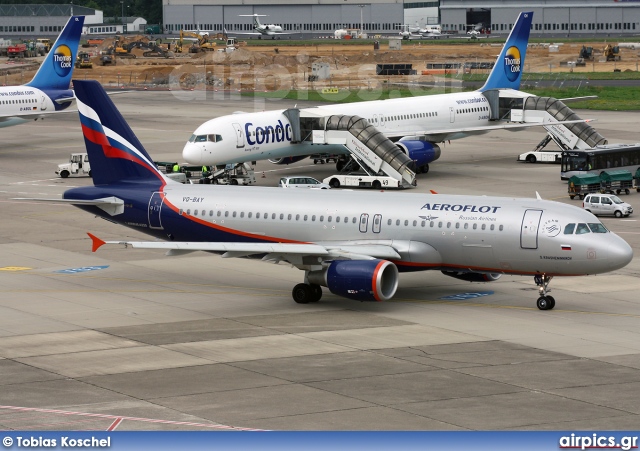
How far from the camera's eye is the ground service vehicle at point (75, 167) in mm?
83188

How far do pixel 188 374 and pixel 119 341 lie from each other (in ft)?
17.9

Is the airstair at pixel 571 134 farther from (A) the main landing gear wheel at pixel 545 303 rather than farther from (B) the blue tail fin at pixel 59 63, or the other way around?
(A) the main landing gear wheel at pixel 545 303

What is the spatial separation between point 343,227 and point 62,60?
202ft

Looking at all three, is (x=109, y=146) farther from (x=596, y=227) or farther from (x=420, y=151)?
(x=420, y=151)

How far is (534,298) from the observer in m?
47.1

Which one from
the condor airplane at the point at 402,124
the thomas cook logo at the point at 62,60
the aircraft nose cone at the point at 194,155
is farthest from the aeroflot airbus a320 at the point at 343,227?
the thomas cook logo at the point at 62,60

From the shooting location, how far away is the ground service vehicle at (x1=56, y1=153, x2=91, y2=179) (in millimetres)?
83188

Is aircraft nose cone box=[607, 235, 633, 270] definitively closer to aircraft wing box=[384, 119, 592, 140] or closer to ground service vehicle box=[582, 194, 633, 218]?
ground service vehicle box=[582, 194, 633, 218]

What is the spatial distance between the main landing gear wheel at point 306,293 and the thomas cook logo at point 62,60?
62086mm

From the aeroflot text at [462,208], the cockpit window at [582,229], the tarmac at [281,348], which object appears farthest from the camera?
the aeroflot text at [462,208]

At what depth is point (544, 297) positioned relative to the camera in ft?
146

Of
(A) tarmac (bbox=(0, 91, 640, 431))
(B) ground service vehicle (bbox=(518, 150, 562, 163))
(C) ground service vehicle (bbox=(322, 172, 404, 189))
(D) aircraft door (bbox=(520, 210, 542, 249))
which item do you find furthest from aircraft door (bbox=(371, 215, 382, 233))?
(B) ground service vehicle (bbox=(518, 150, 562, 163))

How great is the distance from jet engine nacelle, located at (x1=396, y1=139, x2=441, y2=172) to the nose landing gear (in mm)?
36919

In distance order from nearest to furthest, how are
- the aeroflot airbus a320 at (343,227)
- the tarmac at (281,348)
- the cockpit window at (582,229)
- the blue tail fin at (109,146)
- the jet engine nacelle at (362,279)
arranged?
the tarmac at (281,348)
the jet engine nacelle at (362,279)
the cockpit window at (582,229)
the aeroflot airbus a320 at (343,227)
the blue tail fin at (109,146)
